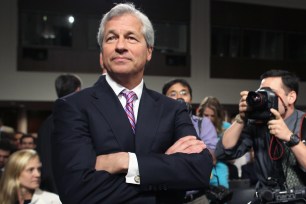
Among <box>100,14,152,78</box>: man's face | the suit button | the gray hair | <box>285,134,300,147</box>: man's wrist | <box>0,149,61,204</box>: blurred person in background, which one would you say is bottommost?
<box>0,149,61,204</box>: blurred person in background

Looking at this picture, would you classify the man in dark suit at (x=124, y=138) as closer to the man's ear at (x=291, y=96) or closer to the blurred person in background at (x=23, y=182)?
the man's ear at (x=291, y=96)

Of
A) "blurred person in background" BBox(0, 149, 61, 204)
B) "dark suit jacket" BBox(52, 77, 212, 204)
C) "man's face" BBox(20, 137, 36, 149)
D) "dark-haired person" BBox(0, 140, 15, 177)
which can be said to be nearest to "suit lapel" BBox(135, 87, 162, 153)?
"dark suit jacket" BBox(52, 77, 212, 204)

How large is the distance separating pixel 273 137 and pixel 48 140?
144 cm

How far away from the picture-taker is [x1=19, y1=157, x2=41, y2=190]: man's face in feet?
10.6

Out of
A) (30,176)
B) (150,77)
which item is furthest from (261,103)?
(150,77)

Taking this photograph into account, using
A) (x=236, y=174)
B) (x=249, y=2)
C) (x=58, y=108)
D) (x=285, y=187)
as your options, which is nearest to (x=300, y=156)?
(x=285, y=187)

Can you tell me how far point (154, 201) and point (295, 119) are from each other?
1.36 m

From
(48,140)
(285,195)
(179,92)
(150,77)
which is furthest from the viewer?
(150,77)

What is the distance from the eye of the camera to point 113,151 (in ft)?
4.82

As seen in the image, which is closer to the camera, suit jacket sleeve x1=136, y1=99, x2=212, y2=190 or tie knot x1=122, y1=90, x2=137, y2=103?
suit jacket sleeve x1=136, y1=99, x2=212, y2=190

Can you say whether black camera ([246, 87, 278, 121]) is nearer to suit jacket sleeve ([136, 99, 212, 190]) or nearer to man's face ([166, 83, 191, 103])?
man's face ([166, 83, 191, 103])

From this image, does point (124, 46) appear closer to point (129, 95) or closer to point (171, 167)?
point (129, 95)

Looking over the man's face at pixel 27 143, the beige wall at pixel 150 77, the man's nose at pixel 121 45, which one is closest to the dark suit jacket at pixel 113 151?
the man's nose at pixel 121 45

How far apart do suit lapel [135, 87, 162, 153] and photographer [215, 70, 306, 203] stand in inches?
36.8
